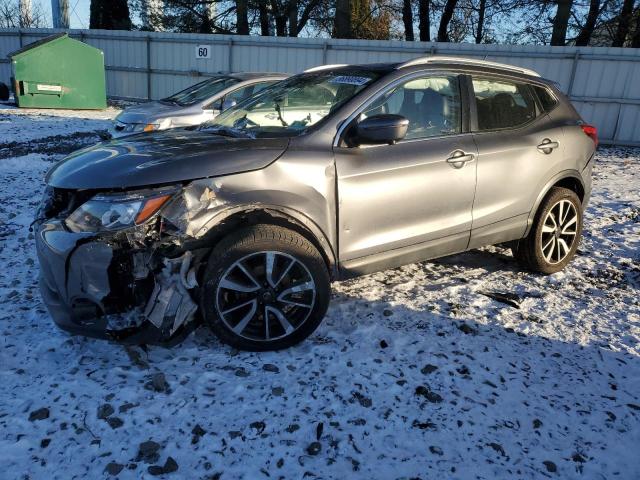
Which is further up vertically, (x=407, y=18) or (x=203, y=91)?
(x=407, y=18)

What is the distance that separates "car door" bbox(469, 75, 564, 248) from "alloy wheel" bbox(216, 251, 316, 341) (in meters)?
1.53

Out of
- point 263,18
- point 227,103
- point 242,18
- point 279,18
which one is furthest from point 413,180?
point 263,18

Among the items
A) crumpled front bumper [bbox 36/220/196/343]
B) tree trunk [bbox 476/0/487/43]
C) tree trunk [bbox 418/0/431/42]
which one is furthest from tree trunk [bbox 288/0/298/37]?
crumpled front bumper [bbox 36/220/196/343]

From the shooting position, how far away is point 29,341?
3033 millimetres

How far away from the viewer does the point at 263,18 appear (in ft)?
83.4

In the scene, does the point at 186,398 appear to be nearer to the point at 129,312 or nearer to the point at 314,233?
the point at 129,312

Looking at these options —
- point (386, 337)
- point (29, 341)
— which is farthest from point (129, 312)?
point (386, 337)

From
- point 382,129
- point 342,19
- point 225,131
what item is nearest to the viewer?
point 382,129

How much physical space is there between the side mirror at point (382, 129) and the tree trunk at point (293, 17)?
21889 mm

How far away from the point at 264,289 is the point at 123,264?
770 mm

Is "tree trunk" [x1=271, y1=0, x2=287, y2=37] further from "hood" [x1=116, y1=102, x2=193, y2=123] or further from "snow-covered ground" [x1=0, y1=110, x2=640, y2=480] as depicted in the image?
"snow-covered ground" [x1=0, y1=110, x2=640, y2=480]

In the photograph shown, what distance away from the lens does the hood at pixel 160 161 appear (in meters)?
2.68

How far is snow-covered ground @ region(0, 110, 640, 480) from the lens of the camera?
7.29ft

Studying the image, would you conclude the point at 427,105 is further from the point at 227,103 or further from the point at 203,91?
the point at 203,91
